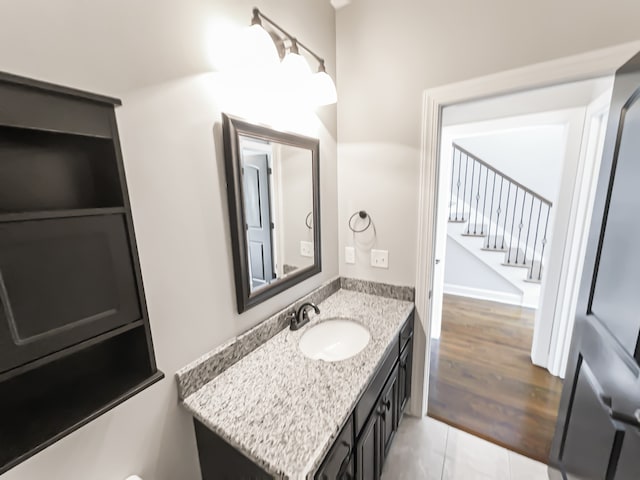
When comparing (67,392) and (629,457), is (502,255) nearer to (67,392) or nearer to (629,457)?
(629,457)

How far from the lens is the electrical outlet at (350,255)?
Result: 1876 mm

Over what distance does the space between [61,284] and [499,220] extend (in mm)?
5211

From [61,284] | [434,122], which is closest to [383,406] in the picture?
[61,284]

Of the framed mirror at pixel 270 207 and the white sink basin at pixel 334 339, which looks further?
the white sink basin at pixel 334 339

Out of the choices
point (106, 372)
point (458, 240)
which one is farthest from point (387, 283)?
point (458, 240)

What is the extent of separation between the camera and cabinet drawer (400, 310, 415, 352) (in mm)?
1543

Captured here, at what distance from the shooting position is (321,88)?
130 cm

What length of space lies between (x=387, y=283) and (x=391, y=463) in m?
1.04

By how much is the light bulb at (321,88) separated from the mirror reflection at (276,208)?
0.87 ft

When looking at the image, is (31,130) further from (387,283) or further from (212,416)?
(387,283)

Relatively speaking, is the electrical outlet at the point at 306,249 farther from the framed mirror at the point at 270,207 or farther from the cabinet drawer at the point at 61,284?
the cabinet drawer at the point at 61,284

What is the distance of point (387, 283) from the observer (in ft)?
5.85

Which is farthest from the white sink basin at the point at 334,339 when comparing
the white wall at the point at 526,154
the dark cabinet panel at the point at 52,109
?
the white wall at the point at 526,154

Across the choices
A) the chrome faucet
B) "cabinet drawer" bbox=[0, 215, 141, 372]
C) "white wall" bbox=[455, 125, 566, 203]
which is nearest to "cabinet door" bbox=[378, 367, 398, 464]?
the chrome faucet
